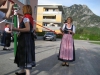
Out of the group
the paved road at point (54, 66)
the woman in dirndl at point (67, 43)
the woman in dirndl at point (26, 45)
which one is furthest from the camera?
the woman in dirndl at point (67, 43)

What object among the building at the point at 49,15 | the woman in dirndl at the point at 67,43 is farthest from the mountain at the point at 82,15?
the woman in dirndl at the point at 67,43

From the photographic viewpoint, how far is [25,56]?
15.4 ft

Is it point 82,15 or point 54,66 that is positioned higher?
point 82,15

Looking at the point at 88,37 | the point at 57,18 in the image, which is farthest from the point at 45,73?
the point at 57,18

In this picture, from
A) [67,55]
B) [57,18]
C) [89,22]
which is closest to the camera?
[67,55]

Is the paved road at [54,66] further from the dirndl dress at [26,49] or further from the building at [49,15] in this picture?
the building at [49,15]

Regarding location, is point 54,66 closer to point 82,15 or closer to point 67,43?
point 67,43

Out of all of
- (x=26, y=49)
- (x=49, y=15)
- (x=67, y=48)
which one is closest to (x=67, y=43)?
(x=67, y=48)

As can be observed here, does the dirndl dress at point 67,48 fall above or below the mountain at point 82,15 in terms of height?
below

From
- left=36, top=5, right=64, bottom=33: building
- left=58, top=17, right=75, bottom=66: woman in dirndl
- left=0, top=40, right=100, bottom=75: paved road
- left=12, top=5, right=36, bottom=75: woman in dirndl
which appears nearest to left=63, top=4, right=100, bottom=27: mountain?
left=36, top=5, right=64, bottom=33: building

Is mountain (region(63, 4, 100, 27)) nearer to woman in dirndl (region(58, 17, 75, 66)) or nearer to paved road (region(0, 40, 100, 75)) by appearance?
paved road (region(0, 40, 100, 75))

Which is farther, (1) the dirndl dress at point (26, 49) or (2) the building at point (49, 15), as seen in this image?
(2) the building at point (49, 15)

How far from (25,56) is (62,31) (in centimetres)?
297

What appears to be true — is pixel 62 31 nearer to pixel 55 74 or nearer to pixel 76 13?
pixel 55 74
